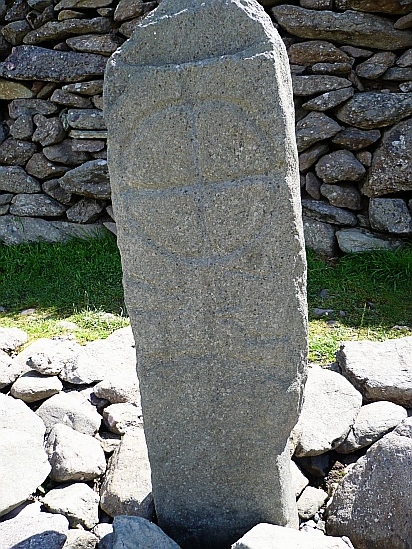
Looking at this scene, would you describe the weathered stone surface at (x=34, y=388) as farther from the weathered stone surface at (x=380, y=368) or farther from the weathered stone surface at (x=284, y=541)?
the weathered stone surface at (x=284, y=541)

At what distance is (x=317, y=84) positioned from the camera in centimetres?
477

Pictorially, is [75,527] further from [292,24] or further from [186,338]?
[292,24]

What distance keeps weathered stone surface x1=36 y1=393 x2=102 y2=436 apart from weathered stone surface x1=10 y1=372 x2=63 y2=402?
7cm

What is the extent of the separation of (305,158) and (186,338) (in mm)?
3173

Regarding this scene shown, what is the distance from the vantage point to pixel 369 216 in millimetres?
4832

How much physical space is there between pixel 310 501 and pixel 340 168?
2.99 metres

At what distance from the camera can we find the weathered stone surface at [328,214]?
15.8ft

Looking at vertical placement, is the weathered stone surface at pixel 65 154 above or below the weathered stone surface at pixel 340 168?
above

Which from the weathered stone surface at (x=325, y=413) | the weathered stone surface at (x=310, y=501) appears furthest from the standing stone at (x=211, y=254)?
the weathered stone surface at (x=325, y=413)

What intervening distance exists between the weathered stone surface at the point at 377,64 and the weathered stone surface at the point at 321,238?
109cm

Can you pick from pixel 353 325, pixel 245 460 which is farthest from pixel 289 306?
pixel 353 325

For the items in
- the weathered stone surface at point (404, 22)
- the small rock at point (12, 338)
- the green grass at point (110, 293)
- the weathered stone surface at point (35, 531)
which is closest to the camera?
the weathered stone surface at point (35, 531)

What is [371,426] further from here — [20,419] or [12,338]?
[12,338]

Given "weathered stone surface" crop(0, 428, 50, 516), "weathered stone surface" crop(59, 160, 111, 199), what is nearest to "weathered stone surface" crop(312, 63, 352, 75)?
"weathered stone surface" crop(59, 160, 111, 199)
